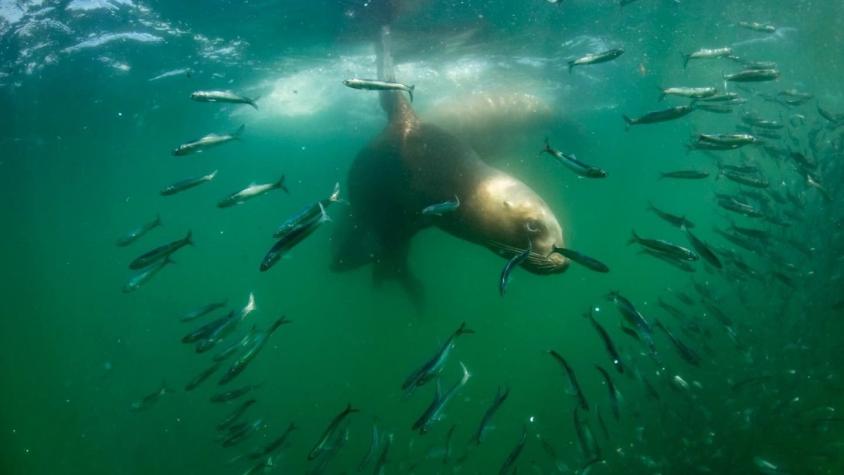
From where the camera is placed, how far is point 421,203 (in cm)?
921

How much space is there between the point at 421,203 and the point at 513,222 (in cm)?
285

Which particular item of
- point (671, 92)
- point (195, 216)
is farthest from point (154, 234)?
point (671, 92)

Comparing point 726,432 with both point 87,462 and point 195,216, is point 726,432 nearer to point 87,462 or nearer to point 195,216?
point 87,462

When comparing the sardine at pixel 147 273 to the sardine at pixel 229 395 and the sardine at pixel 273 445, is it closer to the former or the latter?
the sardine at pixel 229 395

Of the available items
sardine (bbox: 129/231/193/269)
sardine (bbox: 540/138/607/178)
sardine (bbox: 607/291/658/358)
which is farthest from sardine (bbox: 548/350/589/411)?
sardine (bbox: 129/231/193/269)

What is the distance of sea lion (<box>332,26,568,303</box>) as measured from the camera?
661 cm

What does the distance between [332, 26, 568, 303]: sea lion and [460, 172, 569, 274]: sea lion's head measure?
0.01m

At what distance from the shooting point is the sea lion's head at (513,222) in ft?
20.5

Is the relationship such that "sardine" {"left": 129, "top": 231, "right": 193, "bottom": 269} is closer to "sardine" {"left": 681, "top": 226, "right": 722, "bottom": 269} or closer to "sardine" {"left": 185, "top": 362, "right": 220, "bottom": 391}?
"sardine" {"left": 185, "top": 362, "right": 220, "bottom": 391}

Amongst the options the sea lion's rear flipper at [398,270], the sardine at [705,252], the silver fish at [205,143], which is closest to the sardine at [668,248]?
the sardine at [705,252]

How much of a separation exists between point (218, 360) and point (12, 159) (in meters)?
22.1

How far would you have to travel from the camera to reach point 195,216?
4841 cm

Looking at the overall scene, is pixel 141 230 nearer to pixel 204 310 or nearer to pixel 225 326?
pixel 204 310

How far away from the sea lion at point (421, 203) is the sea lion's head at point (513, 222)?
0.01 m
